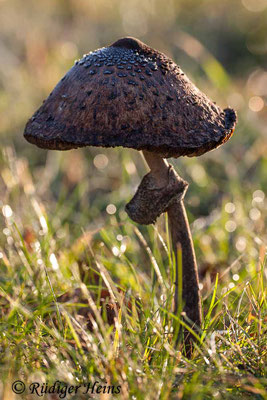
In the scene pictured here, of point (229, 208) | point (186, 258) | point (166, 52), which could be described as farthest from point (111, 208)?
point (166, 52)

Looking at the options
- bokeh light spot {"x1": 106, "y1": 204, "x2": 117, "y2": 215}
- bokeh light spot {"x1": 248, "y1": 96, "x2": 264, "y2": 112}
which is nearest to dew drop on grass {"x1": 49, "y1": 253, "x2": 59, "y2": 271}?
bokeh light spot {"x1": 106, "y1": 204, "x2": 117, "y2": 215}

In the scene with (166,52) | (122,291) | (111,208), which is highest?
(166,52)

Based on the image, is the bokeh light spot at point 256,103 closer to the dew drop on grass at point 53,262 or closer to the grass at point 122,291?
the grass at point 122,291

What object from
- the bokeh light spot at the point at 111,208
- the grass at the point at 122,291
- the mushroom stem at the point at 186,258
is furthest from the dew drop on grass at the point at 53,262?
the bokeh light spot at the point at 111,208

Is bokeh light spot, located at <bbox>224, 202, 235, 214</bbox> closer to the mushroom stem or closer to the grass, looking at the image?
the grass

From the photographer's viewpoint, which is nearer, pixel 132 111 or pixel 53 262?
pixel 132 111

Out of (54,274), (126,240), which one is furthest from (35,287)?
(126,240)

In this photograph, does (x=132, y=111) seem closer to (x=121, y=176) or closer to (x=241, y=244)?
(x=241, y=244)

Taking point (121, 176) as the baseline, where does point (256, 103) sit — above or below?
above
